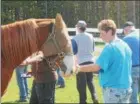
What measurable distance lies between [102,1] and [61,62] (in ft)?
92.3

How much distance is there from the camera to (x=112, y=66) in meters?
5.20

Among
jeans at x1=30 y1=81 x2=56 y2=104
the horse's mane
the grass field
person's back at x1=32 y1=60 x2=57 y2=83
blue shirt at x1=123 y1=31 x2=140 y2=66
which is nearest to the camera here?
the horse's mane

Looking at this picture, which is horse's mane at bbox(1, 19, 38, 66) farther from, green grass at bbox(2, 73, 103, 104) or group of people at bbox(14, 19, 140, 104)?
green grass at bbox(2, 73, 103, 104)

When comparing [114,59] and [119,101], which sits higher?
[114,59]

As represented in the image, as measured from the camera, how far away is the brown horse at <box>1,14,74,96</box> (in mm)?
4219

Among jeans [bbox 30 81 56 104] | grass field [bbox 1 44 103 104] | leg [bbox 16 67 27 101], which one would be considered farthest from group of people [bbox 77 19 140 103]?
leg [bbox 16 67 27 101]

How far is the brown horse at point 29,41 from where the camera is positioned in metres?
4.22

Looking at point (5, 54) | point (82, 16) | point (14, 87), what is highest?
point (5, 54)

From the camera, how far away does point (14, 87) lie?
1175cm

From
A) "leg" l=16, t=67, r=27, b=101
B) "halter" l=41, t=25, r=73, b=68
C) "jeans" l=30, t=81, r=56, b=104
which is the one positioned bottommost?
"leg" l=16, t=67, r=27, b=101

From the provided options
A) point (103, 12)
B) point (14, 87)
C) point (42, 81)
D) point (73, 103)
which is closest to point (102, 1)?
point (103, 12)

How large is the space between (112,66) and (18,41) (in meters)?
1.45

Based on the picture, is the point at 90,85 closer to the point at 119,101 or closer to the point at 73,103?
the point at 73,103

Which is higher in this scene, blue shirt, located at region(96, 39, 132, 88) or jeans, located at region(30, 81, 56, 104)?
blue shirt, located at region(96, 39, 132, 88)
